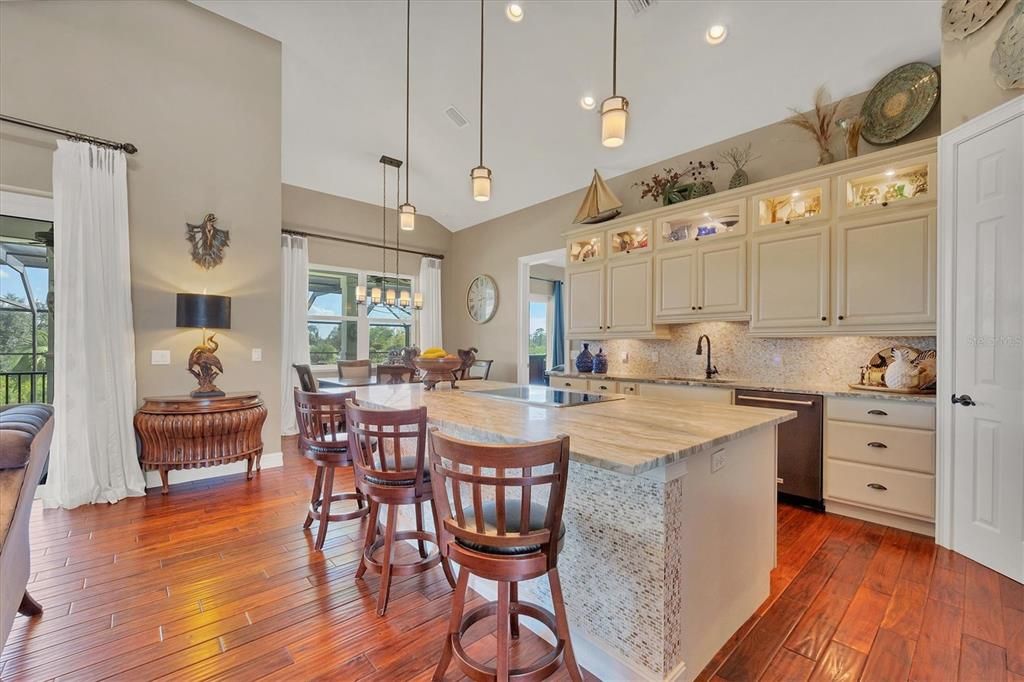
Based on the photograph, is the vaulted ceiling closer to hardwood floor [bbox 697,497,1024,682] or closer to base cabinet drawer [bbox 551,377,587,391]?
base cabinet drawer [bbox 551,377,587,391]

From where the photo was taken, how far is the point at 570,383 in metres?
4.87

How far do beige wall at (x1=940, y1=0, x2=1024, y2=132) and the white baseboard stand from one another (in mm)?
5792

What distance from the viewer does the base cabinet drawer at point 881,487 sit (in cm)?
269

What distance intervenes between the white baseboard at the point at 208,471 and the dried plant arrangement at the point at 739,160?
16.5ft

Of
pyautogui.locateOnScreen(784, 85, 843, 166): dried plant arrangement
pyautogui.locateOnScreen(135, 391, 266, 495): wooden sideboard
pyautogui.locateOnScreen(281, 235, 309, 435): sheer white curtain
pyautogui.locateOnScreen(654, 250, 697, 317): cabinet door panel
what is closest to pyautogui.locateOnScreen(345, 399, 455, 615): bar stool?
pyautogui.locateOnScreen(135, 391, 266, 495): wooden sideboard

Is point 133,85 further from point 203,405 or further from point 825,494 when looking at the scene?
point 825,494

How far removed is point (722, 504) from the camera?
168 centimetres

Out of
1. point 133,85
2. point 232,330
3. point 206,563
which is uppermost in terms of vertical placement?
point 133,85

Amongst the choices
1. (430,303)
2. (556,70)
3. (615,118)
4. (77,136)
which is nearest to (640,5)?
(556,70)

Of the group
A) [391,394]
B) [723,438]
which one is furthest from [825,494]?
[391,394]

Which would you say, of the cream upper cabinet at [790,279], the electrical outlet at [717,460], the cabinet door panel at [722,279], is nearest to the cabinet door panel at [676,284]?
the cabinet door panel at [722,279]

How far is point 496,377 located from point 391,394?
12.9 feet

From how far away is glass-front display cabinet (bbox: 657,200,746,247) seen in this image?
3.74 meters

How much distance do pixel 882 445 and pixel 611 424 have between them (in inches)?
90.5
